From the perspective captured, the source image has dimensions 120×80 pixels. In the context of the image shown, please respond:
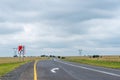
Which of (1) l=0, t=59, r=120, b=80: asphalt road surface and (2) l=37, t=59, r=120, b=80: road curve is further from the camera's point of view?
(1) l=0, t=59, r=120, b=80: asphalt road surface

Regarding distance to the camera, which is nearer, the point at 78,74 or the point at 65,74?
the point at 78,74

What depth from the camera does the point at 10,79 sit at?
24781 mm

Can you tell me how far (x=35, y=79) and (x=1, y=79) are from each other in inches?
114

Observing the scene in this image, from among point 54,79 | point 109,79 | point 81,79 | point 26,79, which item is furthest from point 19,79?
point 109,79

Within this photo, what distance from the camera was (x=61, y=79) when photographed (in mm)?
23328

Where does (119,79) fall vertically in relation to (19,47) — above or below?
below

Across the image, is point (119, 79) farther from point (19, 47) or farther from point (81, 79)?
point (19, 47)

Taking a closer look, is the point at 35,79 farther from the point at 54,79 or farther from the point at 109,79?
the point at 109,79

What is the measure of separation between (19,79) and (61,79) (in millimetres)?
3102

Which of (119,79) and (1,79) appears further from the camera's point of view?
(1,79)

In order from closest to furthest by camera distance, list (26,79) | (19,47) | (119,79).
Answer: (119,79) → (26,79) → (19,47)

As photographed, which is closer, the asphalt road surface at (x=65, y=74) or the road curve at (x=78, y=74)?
the road curve at (x=78, y=74)

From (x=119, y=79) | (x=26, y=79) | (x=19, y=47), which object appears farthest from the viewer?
(x=19, y=47)

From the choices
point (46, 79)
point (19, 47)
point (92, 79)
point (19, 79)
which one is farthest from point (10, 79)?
point (19, 47)
